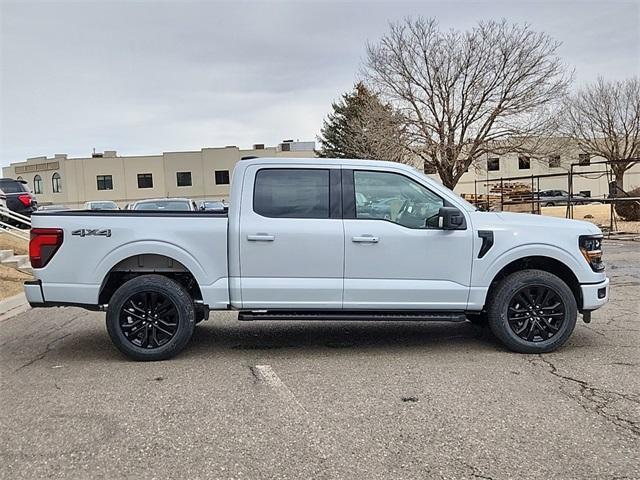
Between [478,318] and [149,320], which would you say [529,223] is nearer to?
[478,318]

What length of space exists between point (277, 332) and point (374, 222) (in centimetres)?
209

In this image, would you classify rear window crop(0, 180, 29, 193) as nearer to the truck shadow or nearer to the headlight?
the truck shadow

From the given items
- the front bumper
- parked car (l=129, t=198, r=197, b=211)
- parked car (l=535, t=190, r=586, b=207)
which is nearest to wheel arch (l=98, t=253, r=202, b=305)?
the front bumper

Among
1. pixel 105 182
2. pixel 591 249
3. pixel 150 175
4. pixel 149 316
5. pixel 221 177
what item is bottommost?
pixel 149 316

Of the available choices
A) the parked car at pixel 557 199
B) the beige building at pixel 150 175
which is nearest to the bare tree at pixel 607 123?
the parked car at pixel 557 199

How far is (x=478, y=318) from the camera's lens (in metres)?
6.52

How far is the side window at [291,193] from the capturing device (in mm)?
5711

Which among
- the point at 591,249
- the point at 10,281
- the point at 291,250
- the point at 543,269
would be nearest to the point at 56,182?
the point at 10,281

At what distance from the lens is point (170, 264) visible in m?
5.83

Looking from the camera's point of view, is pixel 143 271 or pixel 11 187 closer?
pixel 143 271

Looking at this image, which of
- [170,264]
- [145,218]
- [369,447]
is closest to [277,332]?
[170,264]

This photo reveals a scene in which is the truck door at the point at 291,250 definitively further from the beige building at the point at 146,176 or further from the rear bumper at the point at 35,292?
the beige building at the point at 146,176

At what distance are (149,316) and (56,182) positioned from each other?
5946cm

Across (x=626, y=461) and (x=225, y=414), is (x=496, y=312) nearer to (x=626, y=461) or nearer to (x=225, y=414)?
(x=626, y=461)
